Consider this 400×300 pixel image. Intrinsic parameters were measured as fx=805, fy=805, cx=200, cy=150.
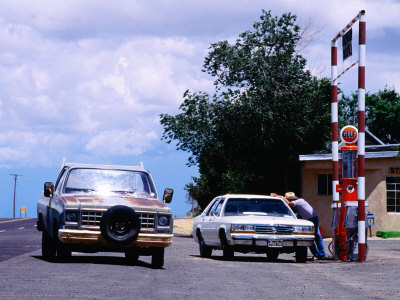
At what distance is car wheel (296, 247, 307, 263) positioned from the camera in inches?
712

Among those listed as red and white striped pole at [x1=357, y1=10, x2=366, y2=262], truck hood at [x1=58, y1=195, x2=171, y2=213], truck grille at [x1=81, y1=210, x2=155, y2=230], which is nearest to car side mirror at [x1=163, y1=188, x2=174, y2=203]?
truck hood at [x1=58, y1=195, x2=171, y2=213]

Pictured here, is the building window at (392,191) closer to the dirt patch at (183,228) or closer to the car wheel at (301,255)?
the dirt patch at (183,228)

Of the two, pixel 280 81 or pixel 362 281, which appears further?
pixel 280 81

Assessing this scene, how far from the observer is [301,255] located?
18.2 m

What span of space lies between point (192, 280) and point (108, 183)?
3.84 m

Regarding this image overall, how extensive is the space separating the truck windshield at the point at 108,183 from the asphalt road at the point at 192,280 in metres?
1.37

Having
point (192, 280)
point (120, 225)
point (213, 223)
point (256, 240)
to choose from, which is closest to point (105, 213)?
point (120, 225)

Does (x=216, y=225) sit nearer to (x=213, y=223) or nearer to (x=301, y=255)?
(x=213, y=223)

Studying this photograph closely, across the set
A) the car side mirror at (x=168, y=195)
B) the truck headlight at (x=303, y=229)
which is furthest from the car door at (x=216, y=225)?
the car side mirror at (x=168, y=195)

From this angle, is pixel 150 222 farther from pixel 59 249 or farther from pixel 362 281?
pixel 362 281

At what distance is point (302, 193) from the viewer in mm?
38531

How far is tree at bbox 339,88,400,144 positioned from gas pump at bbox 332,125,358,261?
46.7 m

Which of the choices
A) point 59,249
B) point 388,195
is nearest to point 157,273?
point 59,249

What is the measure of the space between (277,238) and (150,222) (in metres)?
4.07
